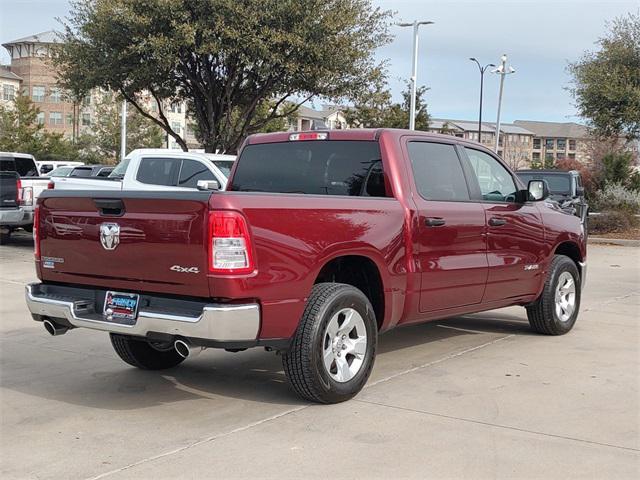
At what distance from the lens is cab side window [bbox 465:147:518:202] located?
6.73 meters

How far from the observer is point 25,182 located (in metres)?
15.2

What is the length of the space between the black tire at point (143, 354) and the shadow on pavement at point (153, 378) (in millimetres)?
72

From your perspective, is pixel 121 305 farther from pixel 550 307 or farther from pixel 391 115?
pixel 391 115

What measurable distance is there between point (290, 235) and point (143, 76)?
15986 mm

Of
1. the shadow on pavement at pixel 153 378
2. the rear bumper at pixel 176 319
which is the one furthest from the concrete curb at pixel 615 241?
the rear bumper at pixel 176 319

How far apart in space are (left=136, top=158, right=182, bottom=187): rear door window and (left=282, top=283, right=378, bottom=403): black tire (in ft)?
28.0

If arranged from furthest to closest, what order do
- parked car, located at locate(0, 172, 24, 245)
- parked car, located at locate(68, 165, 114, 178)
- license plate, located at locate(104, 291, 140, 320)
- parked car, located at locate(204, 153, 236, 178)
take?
parked car, located at locate(68, 165, 114, 178) → parked car, located at locate(0, 172, 24, 245) → parked car, located at locate(204, 153, 236, 178) → license plate, located at locate(104, 291, 140, 320)

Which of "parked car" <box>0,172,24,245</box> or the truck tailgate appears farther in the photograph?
"parked car" <box>0,172,24,245</box>

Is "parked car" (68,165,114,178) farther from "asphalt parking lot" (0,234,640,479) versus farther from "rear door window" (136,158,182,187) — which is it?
"asphalt parking lot" (0,234,640,479)

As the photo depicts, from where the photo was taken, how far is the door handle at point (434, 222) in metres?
5.81

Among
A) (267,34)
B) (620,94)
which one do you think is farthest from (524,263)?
(620,94)

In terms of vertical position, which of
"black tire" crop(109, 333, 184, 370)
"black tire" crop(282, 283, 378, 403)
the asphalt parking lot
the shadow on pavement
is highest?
"black tire" crop(282, 283, 378, 403)

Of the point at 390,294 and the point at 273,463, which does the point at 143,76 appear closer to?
the point at 390,294

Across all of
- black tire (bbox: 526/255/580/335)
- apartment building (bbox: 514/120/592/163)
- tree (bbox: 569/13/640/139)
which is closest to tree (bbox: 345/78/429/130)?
tree (bbox: 569/13/640/139)
